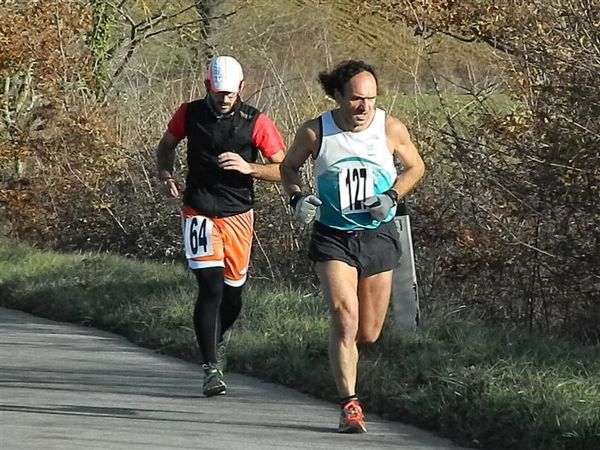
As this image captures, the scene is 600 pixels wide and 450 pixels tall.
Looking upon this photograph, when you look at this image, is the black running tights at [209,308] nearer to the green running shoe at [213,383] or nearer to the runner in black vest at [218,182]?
the runner in black vest at [218,182]

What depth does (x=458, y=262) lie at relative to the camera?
13.9m

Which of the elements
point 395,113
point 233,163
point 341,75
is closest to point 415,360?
point 233,163

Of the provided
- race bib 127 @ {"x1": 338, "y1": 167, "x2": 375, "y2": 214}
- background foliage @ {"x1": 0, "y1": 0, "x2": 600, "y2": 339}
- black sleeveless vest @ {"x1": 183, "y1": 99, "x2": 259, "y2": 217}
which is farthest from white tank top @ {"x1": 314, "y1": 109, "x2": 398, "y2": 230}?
background foliage @ {"x1": 0, "y1": 0, "x2": 600, "y2": 339}

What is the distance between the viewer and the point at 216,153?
930 cm

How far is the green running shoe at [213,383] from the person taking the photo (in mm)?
8969

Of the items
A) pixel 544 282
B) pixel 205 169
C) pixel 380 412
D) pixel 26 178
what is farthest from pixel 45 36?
pixel 380 412

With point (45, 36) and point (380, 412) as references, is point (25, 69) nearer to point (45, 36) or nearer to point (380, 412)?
point (45, 36)

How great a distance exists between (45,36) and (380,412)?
46.1 feet

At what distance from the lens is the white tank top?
790 cm

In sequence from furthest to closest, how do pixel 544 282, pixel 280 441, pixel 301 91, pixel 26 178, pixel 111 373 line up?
pixel 26 178
pixel 301 91
pixel 544 282
pixel 111 373
pixel 280 441

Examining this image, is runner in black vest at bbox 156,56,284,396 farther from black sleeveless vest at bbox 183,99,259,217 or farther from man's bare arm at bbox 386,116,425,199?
man's bare arm at bbox 386,116,425,199

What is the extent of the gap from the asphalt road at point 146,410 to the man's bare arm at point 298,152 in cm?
131

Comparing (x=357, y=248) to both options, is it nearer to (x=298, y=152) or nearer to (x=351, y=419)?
(x=298, y=152)

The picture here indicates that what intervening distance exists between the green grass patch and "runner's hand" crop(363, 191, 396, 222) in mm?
1085
